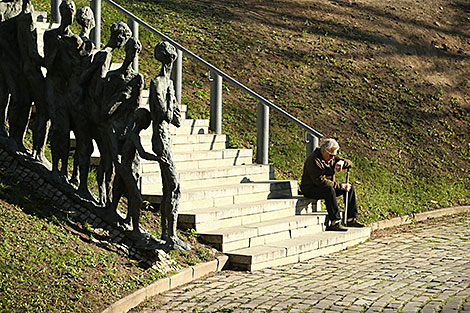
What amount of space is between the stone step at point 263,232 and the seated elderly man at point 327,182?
0.28 metres

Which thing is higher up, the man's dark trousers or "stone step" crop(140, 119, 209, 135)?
"stone step" crop(140, 119, 209, 135)

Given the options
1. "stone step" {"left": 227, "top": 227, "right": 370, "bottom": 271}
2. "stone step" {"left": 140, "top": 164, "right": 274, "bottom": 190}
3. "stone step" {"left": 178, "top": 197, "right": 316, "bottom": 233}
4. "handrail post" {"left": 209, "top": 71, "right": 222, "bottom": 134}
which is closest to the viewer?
"stone step" {"left": 227, "top": 227, "right": 370, "bottom": 271}

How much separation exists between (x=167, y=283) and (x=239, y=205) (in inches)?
122

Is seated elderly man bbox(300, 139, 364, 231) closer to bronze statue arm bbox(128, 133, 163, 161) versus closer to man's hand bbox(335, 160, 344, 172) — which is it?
man's hand bbox(335, 160, 344, 172)

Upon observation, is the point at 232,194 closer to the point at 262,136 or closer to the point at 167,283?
the point at 262,136

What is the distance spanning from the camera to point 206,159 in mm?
12305

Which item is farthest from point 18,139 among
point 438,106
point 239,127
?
point 438,106

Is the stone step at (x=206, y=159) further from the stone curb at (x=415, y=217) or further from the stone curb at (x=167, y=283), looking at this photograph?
the stone curb at (x=415, y=217)

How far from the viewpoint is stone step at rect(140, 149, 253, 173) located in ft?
36.2

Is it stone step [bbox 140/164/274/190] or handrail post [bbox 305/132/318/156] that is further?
handrail post [bbox 305/132/318/156]

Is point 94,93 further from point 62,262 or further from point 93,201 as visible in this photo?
point 62,262

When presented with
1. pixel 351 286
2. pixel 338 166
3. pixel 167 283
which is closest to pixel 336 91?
pixel 338 166

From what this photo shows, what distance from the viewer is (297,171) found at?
14.4 m

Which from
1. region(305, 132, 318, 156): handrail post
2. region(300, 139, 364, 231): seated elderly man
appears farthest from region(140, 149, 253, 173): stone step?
region(300, 139, 364, 231): seated elderly man
